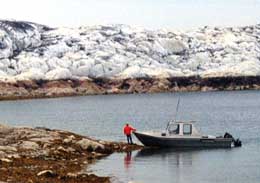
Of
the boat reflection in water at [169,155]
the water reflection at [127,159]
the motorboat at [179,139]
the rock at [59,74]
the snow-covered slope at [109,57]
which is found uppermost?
the snow-covered slope at [109,57]

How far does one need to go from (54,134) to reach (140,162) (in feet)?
28.2

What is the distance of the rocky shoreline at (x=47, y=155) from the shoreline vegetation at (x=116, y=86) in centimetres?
11461

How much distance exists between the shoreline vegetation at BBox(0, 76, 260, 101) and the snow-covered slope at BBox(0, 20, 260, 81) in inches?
60.1

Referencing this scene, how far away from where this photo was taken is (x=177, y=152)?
45.6 m

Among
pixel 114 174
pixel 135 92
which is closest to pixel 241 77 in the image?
pixel 135 92

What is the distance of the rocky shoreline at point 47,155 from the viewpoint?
3103 centimetres

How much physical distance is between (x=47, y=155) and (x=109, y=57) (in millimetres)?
142069

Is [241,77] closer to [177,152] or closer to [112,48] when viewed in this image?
[112,48]

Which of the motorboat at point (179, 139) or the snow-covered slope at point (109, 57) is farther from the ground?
the snow-covered slope at point (109, 57)

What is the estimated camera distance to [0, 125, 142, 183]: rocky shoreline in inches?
1222

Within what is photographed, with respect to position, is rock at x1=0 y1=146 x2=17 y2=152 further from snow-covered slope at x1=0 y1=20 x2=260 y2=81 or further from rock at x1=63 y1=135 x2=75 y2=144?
snow-covered slope at x1=0 y1=20 x2=260 y2=81

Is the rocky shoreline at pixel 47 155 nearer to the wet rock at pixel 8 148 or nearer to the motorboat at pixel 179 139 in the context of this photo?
the wet rock at pixel 8 148

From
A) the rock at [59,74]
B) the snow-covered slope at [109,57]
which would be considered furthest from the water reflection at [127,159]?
the rock at [59,74]

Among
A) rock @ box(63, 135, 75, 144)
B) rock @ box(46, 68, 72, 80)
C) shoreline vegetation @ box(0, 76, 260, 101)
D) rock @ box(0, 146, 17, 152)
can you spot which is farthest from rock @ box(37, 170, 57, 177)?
rock @ box(46, 68, 72, 80)
